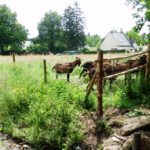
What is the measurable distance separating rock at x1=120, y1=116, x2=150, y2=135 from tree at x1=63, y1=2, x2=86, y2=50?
6313cm

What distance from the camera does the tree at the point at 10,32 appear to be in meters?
64.8

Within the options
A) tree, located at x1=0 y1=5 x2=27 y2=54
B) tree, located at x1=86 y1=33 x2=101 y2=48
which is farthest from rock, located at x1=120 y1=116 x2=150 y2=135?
tree, located at x1=86 y1=33 x2=101 y2=48

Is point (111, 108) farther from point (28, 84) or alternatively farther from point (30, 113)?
point (28, 84)

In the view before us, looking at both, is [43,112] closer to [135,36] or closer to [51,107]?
[51,107]

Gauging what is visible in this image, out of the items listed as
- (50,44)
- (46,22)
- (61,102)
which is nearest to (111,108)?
(61,102)

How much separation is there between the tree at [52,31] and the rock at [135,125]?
63.5 metres

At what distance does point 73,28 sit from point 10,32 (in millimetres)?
13547

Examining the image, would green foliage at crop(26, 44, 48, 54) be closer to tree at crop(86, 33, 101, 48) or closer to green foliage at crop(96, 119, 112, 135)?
green foliage at crop(96, 119, 112, 135)

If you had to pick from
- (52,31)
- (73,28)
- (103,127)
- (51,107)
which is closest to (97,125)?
(103,127)

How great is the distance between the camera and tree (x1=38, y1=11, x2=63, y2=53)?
240 ft

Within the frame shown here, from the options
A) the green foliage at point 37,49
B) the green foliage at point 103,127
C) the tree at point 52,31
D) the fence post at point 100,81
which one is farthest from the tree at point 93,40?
the green foliage at point 103,127

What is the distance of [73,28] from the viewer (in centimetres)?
7281

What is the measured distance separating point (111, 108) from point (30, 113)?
2.39 meters

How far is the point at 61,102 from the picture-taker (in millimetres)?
9812
